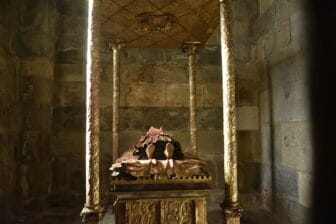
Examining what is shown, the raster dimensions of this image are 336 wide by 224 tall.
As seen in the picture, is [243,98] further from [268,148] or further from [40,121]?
[40,121]

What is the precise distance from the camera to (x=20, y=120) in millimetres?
3967

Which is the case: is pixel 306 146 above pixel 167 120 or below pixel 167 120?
below

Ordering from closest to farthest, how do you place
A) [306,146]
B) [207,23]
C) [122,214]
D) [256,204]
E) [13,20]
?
1. [122,214]
2. [306,146]
3. [207,23]
4. [13,20]
5. [256,204]

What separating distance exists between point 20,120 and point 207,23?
2847 mm

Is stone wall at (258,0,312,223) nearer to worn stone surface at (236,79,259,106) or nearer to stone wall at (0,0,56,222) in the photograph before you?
worn stone surface at (236,79,259,106)

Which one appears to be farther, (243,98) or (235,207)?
(243,98)

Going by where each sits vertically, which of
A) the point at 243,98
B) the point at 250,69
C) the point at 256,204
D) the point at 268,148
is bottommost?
the point at 256,204

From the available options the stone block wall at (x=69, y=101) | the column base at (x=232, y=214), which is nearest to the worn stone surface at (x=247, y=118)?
the column base at (x=232, y=214)

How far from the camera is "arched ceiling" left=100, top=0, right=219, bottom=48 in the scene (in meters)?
2.80

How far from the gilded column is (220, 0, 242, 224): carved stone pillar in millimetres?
1099

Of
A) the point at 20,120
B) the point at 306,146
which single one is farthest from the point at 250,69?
the point at 20,120

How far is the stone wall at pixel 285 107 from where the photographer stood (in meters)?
2.93

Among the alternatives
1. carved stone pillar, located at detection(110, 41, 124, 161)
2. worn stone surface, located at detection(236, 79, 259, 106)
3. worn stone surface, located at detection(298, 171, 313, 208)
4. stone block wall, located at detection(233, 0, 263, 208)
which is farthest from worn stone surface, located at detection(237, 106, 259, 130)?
carved stone pillar, located at detection(110, 41, 124, 161)

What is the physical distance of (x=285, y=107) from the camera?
3.40 metres
